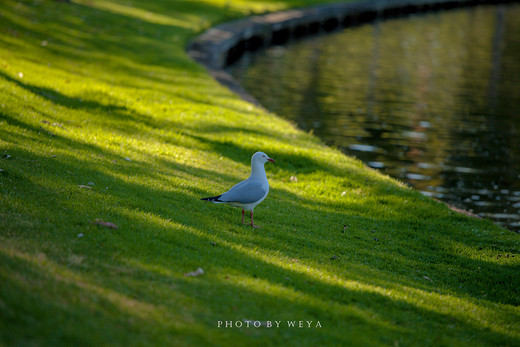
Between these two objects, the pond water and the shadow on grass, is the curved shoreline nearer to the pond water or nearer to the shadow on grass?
the pond water

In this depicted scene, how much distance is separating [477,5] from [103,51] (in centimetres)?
7926

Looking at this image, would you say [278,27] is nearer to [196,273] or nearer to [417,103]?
[417,103]

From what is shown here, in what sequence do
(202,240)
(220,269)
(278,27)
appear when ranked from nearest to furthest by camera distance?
1. (220,269)
2. (202,240)
3. (278,27)

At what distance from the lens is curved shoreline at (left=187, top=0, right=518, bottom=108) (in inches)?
1273

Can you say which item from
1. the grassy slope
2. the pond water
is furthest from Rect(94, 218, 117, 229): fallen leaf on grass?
the pond water

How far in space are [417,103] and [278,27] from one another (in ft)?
76.0

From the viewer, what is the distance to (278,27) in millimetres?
49719

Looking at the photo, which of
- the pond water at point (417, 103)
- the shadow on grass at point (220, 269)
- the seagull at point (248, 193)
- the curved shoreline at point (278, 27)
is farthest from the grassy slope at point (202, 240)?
the curved shoreline at point (278, 27)

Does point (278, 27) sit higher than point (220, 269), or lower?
higher

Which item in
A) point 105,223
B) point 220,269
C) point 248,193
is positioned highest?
point 248,193

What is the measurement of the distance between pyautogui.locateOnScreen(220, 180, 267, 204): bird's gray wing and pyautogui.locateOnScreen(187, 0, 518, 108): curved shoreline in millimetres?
14721

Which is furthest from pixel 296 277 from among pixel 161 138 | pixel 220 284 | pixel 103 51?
pixel 103 51

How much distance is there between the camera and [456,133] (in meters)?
24.5

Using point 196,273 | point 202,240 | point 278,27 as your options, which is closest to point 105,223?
point 202,240
